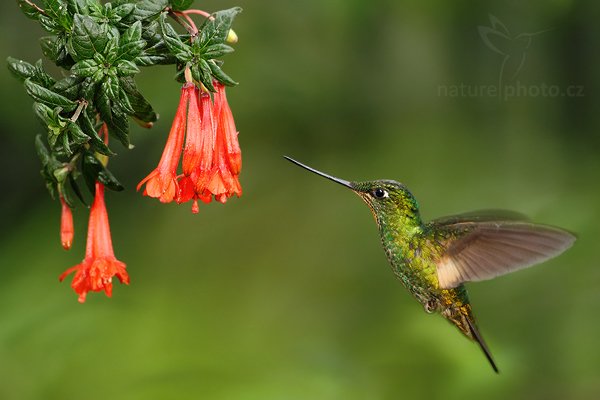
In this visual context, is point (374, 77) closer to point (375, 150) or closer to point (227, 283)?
point (375, 150)

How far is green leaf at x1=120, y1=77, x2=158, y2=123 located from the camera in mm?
1733

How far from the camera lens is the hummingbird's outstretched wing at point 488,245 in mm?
1882

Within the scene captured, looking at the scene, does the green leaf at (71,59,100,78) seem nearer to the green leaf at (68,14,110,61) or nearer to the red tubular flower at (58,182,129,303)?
the green leaf at (68,14,110,61)

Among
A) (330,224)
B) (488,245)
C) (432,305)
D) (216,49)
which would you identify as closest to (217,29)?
(216,49)

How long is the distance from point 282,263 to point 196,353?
88 centimetres

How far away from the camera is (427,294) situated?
2352mm

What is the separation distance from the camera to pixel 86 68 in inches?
64.4

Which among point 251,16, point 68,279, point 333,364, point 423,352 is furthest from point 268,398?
point 251,16

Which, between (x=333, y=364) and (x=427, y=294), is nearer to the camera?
(x=427, y=294)

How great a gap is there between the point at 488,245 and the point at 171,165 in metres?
0.88

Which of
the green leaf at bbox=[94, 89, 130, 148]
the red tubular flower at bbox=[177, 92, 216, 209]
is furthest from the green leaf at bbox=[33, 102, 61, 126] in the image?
the red tubular flower at bbox=[177, 92, 216, 209]

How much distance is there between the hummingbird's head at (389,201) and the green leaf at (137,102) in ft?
2.15

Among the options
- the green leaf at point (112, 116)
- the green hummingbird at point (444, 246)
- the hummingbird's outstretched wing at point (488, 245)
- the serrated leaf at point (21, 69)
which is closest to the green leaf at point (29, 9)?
the serrated leaf at point (21, 69)

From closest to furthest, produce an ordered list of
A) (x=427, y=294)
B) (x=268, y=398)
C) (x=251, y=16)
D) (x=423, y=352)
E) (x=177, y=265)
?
(x=427, y=294) < (x=268, y=398) < (x=423, y=352) < (x=251, y=16) < (x=177, y=265)
